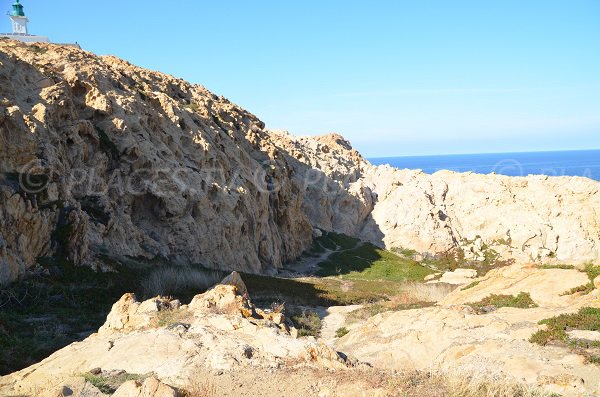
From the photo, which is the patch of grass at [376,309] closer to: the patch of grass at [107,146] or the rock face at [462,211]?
the patch of grass at [107,146]

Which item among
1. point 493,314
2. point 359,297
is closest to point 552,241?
point 359,297

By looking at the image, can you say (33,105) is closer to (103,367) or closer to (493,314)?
(103,367)

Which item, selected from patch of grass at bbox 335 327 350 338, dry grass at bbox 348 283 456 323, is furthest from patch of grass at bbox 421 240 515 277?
patch of grass at bbox 335 327 350 338

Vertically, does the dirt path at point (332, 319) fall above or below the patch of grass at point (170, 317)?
below

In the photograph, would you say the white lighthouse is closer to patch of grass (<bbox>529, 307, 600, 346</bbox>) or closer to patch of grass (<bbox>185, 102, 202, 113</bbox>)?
patch of grass (<bbox>185, 102, 202, 113</bbox>)

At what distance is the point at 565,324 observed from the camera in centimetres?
1399

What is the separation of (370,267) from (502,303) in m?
33.5

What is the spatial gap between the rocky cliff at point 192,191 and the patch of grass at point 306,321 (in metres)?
10.9

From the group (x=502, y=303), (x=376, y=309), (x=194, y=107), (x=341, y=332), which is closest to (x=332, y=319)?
(x=376, y=309)

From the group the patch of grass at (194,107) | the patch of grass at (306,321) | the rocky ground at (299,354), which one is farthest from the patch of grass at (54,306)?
the patch of grass at (194,107)

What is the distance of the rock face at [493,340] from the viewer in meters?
11.0

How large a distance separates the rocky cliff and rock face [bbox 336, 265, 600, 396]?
49.6 feet

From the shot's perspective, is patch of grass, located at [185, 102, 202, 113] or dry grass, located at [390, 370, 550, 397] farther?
patch of grass, located at [185, 102, 202, 113]

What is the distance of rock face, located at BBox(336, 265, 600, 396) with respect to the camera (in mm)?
10992
